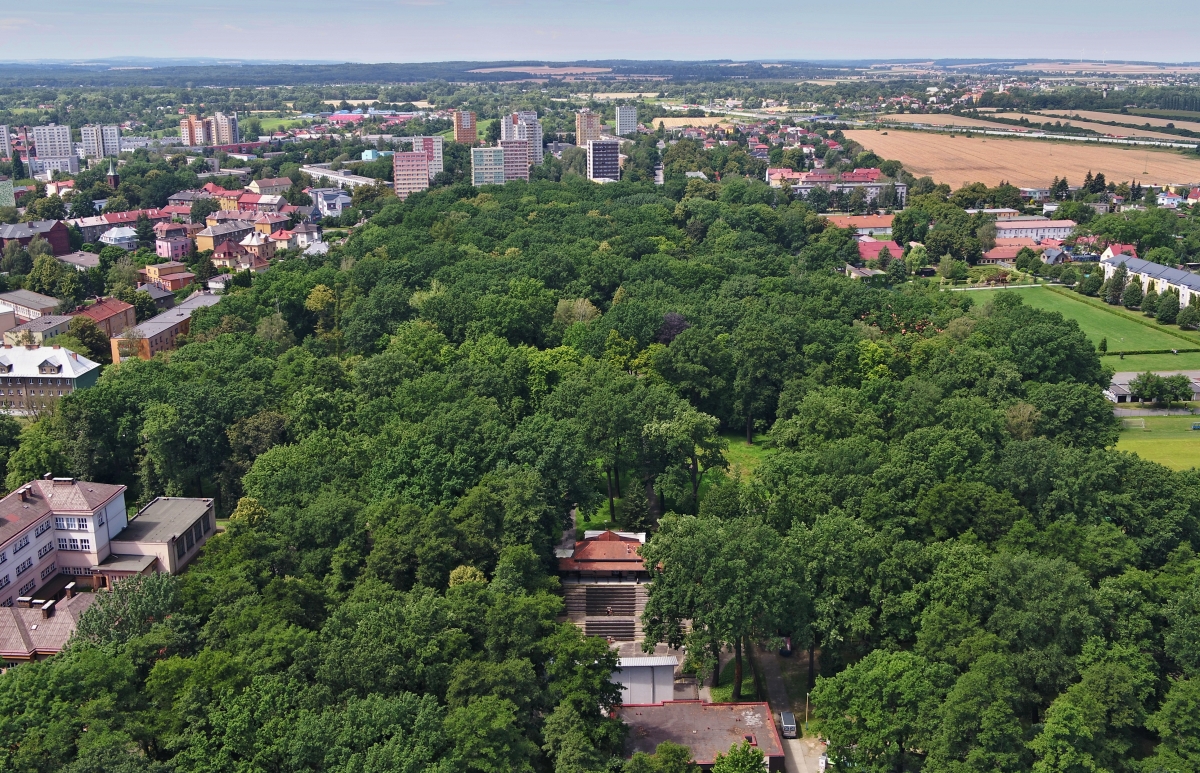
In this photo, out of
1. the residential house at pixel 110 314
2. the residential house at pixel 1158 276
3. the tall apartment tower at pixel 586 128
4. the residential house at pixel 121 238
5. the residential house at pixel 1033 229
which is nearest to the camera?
the residential house at pixel 110 314

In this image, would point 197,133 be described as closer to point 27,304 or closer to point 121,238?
point 121,238

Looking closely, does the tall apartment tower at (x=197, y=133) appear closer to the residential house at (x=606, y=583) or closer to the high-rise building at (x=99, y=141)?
the high-rise building at (x=99, y=141)

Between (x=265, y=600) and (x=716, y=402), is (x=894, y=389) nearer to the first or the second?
(x=716, y=402)

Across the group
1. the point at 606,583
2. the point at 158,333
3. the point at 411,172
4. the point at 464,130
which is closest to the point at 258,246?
the point at 158,333

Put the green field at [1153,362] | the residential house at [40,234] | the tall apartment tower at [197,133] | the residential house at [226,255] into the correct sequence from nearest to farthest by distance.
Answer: the green field at [1153,362] < the residential house at [226,255] < the residential house at [40,234] < the tall apartment tower at [197,133]

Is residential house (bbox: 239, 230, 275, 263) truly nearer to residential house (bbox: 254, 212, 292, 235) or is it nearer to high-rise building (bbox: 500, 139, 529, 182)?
residential house (bbox: 254, 212, 292, 235)

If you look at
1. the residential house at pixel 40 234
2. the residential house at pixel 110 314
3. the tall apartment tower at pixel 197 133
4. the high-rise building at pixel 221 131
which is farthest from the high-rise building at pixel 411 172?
the residential house at pixel 110 314

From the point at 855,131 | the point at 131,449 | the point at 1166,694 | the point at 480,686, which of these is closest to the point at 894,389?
the point at 1166,694

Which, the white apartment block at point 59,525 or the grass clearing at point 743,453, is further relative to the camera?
the grass clearing at point 743,453
